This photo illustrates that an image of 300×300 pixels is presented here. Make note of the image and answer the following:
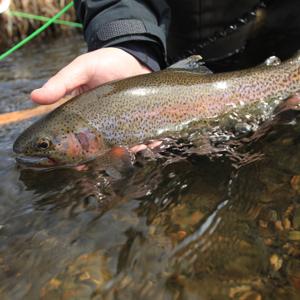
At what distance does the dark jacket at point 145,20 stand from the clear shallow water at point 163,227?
0.85 m

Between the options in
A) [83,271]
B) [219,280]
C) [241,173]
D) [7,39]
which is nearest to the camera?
[219,280]

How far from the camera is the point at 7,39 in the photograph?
24.5ft

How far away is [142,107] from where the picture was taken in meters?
2.51

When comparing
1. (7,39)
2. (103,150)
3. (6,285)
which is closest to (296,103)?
(103,150)

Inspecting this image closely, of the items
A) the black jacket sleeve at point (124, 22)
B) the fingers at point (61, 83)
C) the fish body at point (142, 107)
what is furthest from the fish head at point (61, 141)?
the black jacket sleeve at point (124, 22)

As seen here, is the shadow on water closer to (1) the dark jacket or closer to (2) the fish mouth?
(2) the fish mouth

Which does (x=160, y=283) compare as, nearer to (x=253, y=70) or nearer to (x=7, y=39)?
(x=253, y=70)

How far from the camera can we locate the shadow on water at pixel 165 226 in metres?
1.55

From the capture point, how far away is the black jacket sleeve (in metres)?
2.87

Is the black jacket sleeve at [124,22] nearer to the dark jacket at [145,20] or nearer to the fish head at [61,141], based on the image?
the dark jacket at [145,20]

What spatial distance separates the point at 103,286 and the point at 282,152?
124 centimetres

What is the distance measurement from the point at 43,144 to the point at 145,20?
115 centimetres

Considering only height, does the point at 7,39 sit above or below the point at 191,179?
below

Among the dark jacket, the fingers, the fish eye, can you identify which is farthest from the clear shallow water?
the dark jacket
